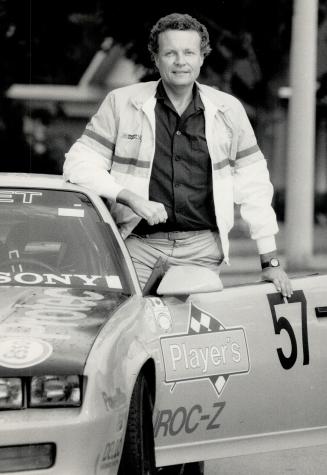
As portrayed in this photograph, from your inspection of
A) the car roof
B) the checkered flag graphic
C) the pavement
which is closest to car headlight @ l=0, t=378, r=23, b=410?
the checkered flag graphic

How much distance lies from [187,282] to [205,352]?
0.34 m

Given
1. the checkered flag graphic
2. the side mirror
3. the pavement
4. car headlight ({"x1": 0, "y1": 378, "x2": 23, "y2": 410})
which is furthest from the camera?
the pavement

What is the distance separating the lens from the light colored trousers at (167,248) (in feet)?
21.8

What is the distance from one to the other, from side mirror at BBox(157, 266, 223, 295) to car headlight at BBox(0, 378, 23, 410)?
1112 millimetres

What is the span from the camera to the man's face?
6645mm

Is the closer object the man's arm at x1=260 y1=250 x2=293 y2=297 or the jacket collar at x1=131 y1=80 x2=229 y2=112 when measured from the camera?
the man's arm at x1=260 y1=250 x2=293 y2=297

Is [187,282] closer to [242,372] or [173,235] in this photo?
[242,372]

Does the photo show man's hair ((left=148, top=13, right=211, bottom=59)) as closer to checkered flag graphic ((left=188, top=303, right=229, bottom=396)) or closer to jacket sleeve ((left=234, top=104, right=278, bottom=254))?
jacket sleeve ((left=234, top=104, right=278, bottom=254))

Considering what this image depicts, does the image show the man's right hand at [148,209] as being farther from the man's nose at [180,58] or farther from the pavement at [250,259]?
the pavement at [250,259]

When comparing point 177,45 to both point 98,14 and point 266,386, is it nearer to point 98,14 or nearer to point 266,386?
point 266,386

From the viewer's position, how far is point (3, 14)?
1566 cm

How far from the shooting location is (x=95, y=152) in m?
6.64

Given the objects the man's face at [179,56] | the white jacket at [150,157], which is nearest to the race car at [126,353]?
the white jacket at [150,157]

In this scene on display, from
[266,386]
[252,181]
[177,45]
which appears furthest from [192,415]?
[177,45]
